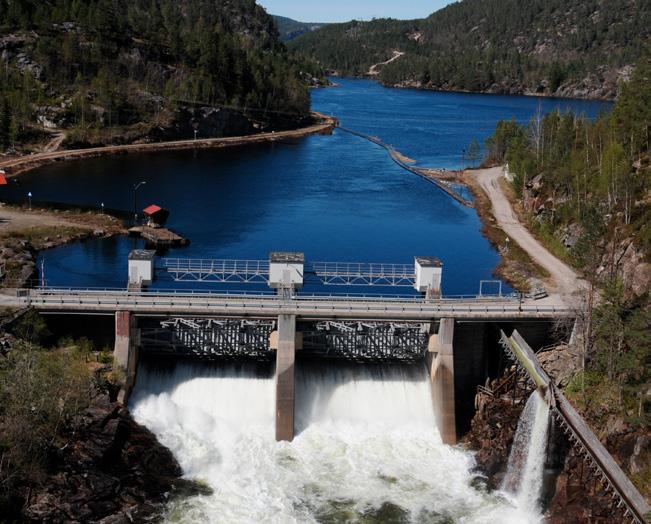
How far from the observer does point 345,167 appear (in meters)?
154

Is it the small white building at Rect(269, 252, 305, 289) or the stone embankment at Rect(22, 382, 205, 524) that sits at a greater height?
the small white building at Rect(269, 252, 305, 289)

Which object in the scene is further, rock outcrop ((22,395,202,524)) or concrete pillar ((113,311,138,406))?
concrete pillar ((113,311,138,406))

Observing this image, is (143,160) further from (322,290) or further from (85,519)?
(85,519)

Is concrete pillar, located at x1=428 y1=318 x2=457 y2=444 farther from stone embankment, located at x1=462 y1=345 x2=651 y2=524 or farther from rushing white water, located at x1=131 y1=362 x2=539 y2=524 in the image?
stone embankment, located at x1=462 y1=345 x2=651 y2=524

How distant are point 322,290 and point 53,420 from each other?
36785 mm

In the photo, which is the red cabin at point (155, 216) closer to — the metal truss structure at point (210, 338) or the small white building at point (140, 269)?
the small white building at point (140, 269)

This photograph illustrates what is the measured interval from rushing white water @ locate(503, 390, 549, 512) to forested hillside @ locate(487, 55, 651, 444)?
12.0ft

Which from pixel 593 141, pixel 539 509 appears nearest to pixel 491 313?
pixel 539 509

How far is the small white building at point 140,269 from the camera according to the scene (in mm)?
62844

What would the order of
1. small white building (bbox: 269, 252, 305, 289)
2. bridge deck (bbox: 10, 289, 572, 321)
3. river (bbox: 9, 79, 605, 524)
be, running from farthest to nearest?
1. small white building (bbox: 269, 252, 305, 289)
2. bridge deck (bbox: 10, 289, 572, 321)
3. river (bbox: 9, 79, 605, 524)

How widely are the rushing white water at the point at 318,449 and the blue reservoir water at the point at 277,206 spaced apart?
22217mm

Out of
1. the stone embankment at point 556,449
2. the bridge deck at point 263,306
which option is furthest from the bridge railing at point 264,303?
the stone embankment at point 556,449

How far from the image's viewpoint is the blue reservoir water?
90.9 metres

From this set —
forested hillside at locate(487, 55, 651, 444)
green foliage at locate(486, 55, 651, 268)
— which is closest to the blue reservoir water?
green foliage at locate(486, 55, 651, 268)
